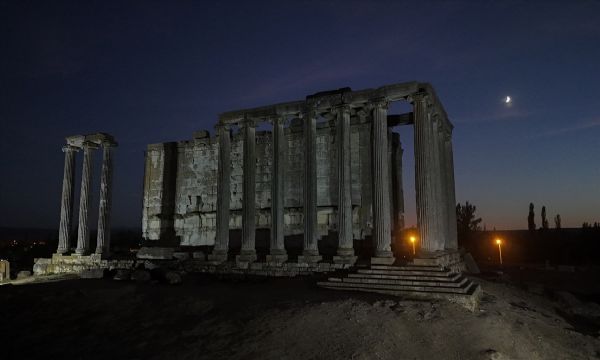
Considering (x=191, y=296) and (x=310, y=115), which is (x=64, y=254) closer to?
(x=191, y=296)

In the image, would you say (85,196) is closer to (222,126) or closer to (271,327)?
(222,126)

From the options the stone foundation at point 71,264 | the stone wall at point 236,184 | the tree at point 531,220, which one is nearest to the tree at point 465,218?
the tree at point 531,220

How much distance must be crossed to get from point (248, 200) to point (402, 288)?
348 inches

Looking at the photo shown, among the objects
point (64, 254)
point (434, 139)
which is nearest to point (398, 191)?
point (434, 139)

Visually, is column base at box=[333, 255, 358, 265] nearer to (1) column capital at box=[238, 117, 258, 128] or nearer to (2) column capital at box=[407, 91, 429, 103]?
(2) column capital at box=[407, 91, 429, 103]

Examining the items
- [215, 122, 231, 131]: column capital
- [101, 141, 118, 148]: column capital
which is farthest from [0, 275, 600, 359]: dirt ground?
[101, 141, 118, 148]: column capital

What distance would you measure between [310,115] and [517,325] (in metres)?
11.4

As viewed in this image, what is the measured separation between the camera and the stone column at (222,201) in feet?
63.4

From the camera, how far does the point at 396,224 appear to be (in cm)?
2217

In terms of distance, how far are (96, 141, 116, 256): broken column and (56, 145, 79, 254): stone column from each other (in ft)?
7.30

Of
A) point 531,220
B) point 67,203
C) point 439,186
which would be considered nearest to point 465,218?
point 531,220

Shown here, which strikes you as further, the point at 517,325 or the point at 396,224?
the point at 396,224

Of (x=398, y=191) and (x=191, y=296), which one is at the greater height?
(x=398, y=191)

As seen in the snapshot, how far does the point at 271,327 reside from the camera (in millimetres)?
9641
